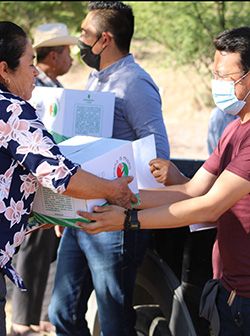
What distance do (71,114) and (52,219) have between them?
1.13 m

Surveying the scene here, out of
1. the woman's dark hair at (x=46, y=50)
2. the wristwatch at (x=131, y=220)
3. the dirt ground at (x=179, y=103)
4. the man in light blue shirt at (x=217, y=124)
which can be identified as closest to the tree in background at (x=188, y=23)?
the dirt ground at (x=179, y=103)

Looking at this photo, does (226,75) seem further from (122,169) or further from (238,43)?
(122,169)

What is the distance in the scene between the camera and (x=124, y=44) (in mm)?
4438

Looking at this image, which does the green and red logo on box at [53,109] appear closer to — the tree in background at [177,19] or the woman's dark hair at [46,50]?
the woman's dark hair at [46,50]

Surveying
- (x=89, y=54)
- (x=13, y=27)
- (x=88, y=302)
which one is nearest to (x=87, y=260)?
(x=88, y=302)

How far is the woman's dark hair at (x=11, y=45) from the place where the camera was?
3.12 meters

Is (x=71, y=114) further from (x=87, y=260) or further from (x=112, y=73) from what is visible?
(x=87, y=260)

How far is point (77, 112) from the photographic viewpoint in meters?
4.25

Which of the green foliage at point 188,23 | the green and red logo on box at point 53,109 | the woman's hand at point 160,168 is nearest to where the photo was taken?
the woman's hand at point 160,168

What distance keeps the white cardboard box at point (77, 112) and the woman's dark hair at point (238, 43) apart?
0.94 metres

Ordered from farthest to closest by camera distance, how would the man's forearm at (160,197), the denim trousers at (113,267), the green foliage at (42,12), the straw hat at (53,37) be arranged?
the green foliage at (42,12)
the straw hat at (53,37)
the denim trousers at (113,267)
the man's forearm at (160,197)

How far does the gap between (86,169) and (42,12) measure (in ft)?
47.5

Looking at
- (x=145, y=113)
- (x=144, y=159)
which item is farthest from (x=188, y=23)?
(x=144, y=159)

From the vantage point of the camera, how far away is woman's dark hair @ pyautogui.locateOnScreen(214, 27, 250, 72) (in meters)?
3.28
